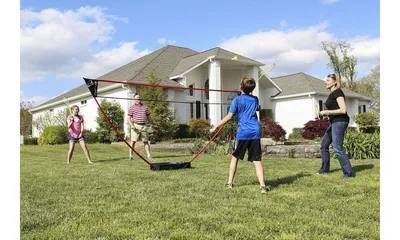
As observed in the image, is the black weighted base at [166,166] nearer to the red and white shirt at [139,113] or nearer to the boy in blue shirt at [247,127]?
the boy in blue shirt at [247,127]

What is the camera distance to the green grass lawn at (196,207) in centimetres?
324

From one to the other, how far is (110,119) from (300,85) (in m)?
14.7

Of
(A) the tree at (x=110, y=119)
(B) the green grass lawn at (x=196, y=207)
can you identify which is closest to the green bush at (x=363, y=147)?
(B) the green grass lawn at (x=196, y=207)

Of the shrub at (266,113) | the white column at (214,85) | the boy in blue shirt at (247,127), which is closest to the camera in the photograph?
the boy in blue shirt at (247,127)

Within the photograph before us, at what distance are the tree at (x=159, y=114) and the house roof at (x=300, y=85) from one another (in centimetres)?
1065

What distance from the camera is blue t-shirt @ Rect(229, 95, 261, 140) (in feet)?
17.3

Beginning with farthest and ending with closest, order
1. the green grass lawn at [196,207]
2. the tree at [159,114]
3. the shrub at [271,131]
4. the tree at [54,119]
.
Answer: the tree at [54,119], the shrub at [271,131], the tree at [159,114], the green grass lawn at [196,207]

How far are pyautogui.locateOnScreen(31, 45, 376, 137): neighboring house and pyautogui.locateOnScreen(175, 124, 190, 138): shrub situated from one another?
91cm

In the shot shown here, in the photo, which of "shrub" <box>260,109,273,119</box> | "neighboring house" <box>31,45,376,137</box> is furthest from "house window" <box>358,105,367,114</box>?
"shrub" <box>260,109,273,119</box>

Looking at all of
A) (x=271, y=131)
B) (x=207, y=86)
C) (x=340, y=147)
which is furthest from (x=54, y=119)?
(x=340, y=147)

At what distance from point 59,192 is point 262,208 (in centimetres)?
280
